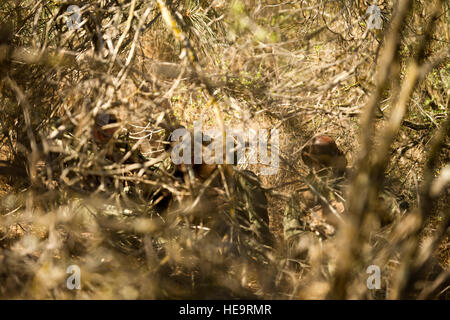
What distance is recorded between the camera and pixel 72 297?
2.27m

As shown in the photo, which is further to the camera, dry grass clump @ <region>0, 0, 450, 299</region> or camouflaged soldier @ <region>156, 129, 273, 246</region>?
camouflaged soldier @ <region>156, 129, 273, 246</region>

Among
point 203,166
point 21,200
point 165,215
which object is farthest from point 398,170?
point 21,200

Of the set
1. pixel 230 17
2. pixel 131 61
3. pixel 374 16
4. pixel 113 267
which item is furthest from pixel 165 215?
pixel 374 16

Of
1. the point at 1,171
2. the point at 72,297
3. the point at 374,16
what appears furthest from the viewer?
the point at 374,16

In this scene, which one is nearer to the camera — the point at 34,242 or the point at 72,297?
the point at 72,297

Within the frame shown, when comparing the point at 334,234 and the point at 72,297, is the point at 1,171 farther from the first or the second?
the point at 334,234

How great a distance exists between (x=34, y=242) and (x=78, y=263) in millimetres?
301

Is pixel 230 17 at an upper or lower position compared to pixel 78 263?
upper

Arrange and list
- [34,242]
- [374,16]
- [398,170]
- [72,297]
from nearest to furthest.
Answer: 1. [72,297]
2. [34,242]
3. [374,16]
4. [398,170]

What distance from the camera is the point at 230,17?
3.99 metres

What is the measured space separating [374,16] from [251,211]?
1955 mm

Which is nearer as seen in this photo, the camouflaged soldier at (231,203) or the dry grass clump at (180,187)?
the dry grass clump at (180,187)

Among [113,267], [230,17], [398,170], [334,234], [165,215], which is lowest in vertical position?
[113,267]

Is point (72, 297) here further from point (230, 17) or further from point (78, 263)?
point (230, 17)
